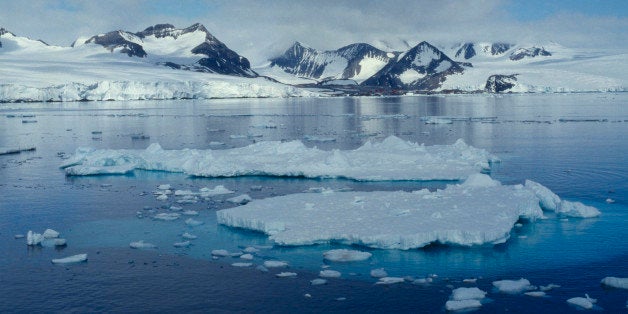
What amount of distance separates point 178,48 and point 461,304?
17904 centimetres

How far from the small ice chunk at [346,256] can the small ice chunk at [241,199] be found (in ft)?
16.9

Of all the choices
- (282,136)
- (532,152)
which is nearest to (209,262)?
(532,152)

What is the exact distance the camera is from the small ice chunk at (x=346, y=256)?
1083cm

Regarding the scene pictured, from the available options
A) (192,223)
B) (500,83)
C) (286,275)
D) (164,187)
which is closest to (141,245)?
(192,223)

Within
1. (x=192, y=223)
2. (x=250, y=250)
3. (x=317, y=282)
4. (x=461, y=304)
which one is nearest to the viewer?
(x=461, y=304)

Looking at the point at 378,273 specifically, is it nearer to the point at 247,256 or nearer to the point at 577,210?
the point at 247,256

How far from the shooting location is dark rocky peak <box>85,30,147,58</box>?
152000 mm

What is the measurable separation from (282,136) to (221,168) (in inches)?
574

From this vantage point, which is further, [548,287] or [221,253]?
[221,253]

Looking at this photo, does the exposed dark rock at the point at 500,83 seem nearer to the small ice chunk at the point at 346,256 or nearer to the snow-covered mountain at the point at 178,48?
the snow-covered mountain at the point at 178,48

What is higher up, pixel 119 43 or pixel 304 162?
pixel 119 43

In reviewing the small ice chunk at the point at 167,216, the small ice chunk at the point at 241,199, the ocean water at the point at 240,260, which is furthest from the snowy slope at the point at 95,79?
the small ice chunk at the point at 167,216

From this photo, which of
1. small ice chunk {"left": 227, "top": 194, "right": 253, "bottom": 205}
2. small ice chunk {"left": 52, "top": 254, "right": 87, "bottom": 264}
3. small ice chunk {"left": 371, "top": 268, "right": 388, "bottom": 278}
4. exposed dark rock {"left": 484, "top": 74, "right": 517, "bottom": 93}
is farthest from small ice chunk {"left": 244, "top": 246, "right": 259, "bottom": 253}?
exposed dark rock {"left": 484, "top": 74, "right": 517, "bottom": 93}

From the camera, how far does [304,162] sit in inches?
805
